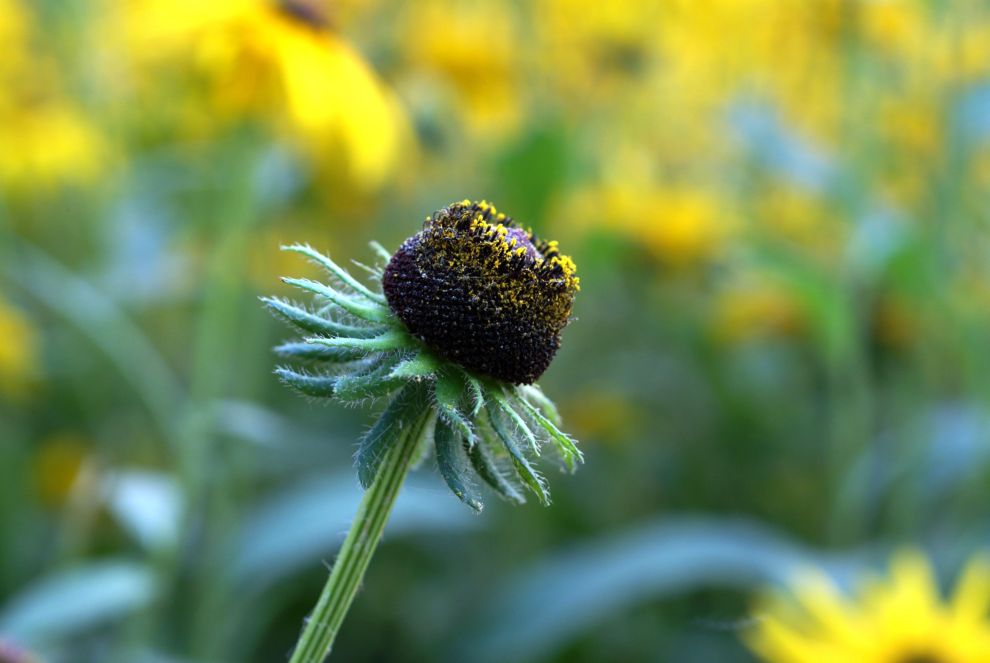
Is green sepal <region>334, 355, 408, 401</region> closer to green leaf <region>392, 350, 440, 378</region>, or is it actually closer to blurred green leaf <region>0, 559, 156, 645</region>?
green leaf <region>392, 350, 440, 378</region>

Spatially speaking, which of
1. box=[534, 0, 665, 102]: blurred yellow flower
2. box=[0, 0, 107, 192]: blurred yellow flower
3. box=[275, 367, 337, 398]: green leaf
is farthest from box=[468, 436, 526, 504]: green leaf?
box=[534, 0, 665, 102]: blurred yellow flower

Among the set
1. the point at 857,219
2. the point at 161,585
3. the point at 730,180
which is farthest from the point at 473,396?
the point at 730,180

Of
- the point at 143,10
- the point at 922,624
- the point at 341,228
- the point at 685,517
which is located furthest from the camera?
the point at 341,228

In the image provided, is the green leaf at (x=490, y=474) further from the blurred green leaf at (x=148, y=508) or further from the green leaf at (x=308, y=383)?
the blurred green leaf at (x=148, y=508)

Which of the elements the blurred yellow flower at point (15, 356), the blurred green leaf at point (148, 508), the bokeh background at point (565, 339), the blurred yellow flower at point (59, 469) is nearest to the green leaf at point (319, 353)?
the bokeh background at point (565, 339)

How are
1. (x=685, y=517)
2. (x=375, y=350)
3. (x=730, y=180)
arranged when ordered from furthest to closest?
1. (x=730, y=180)
2. (x=685, y=517)
3. (x=375, y=350)

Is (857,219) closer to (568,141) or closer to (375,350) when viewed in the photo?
(568,141)
